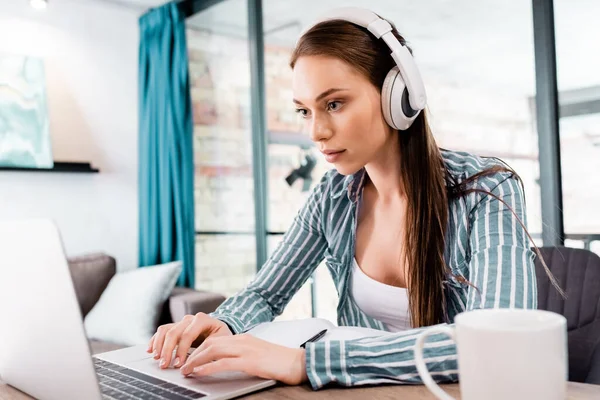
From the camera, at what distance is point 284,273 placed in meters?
1.15

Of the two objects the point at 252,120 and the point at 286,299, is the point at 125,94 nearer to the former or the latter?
the point at 252,120

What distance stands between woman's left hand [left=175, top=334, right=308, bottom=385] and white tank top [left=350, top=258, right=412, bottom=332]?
14.9 inches

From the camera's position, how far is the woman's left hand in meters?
0.71

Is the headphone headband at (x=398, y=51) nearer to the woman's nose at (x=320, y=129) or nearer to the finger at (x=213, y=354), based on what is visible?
the woman's nose at (x=320, y=129)

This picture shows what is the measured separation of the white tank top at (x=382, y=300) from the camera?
1065 mm

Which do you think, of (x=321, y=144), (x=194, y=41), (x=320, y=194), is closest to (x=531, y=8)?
(x=320, y=194)

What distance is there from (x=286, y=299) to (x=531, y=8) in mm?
1522

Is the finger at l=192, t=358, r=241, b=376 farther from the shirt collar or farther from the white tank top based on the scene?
the shirt collar

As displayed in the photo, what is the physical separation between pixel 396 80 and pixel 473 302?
1.35 feet

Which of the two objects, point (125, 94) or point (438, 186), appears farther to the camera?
point (125, 94)

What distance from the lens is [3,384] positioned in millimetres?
797

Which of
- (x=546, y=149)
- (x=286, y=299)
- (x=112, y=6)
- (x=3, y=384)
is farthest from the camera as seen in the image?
(x=112, y=6)

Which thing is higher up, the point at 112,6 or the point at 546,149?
the point at 112,6

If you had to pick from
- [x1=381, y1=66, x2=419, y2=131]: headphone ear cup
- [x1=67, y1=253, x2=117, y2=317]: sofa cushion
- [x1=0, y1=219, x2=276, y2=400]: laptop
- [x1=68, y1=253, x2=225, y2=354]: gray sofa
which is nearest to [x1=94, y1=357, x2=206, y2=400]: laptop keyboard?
[x1=0, y1=219, x2=276, y2=400]: laptop
